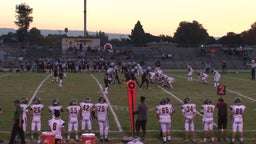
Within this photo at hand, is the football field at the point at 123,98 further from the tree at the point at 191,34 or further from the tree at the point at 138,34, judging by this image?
the tree at the point at 138,34

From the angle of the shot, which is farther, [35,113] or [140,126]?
[140,126]

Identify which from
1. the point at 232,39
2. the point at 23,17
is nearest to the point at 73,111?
the point at 232,39

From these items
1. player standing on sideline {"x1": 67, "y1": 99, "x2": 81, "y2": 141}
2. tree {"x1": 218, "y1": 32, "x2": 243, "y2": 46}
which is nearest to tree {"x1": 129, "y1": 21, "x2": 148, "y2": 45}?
tree {"x1": 218, "y1": 32, "x2": 243, "y2": 46}

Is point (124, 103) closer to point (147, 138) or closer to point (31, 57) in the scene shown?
point (147, 138)

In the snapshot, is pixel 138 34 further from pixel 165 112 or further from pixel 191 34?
pixel 165 112

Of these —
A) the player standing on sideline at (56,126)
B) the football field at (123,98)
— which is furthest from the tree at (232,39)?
the player standing on sideline at (56,126)

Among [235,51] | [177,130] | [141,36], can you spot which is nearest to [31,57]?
[235,51]

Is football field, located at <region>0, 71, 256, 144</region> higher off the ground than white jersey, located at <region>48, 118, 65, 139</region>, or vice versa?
white jersey, located at <region>48, 118, 65, 139</region>

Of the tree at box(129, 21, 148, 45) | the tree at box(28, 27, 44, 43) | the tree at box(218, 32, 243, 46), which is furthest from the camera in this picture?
the tree at box(129, 21, 148, 45)

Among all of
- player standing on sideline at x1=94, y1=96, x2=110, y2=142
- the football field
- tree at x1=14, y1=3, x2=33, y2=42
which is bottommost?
the football field

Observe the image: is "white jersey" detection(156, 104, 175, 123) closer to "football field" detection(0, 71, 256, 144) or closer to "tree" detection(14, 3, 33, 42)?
"football field" detection(0, 71, 256, 144)

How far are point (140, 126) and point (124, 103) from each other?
295 inches

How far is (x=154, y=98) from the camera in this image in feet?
87.0

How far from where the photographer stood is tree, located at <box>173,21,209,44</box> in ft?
352
